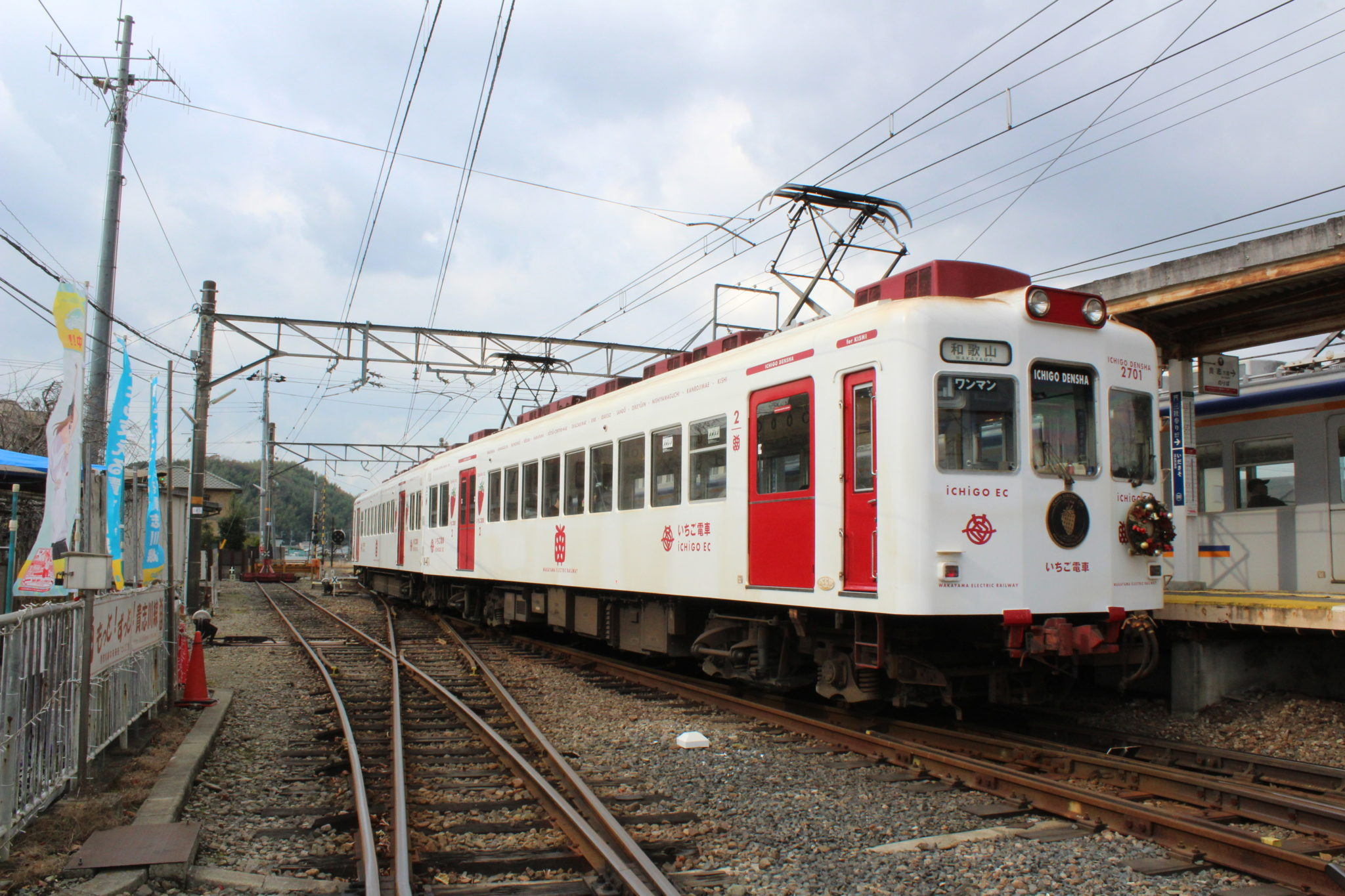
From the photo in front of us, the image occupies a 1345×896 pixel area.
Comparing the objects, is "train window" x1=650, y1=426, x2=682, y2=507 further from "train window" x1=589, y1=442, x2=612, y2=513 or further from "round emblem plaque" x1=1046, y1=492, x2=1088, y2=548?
"round emblem plaque" x1=1046, y1=492, x2=1088, y2=548

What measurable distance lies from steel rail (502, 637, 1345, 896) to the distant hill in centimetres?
8377

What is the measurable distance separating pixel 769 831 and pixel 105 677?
4426mm

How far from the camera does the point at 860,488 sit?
7.04 meters

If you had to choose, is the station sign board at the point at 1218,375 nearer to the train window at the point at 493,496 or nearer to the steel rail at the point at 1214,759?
the steel rail at the point at 1214,759

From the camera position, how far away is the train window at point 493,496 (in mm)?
14859

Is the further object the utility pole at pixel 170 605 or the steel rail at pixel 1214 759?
the utility pole at pixel 170 605

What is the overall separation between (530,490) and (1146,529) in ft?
27.1

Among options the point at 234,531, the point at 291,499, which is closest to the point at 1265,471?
the point at 234,531

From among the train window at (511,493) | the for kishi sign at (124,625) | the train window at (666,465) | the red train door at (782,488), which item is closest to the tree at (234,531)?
the train window at (511,493)

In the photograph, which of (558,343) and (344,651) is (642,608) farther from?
(558,343)

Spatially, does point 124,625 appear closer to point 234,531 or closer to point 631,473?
point 631,473

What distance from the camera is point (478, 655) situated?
526 inches

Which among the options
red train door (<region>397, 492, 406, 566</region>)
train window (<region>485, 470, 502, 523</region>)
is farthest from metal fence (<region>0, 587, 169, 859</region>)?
red train door (<region>397, 492, 406, 566</region>)

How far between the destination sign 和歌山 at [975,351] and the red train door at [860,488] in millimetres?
548
